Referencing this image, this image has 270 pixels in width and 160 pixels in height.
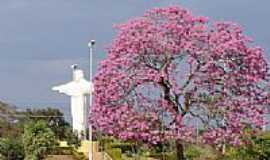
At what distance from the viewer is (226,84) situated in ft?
Answer: 50.9

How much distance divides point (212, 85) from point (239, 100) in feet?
1.82

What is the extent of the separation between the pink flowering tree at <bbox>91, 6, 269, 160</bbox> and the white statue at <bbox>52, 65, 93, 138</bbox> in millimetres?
25101

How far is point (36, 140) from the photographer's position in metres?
34.5

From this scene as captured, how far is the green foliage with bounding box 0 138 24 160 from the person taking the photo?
111ft

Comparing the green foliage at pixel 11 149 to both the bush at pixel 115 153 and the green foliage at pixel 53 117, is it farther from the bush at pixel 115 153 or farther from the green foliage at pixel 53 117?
the green foliage at pixel 53 117

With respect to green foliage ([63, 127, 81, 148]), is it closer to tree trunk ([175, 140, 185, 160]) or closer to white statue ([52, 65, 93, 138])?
white statue ([52, 65, 93, 138])

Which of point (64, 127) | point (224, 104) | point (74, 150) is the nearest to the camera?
point (224, 104)

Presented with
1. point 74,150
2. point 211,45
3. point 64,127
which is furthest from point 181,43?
point 64,127

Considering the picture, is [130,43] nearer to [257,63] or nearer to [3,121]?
[257,63]

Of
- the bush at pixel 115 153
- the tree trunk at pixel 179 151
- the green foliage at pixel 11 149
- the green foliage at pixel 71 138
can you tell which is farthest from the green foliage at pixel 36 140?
the tree trunk at pixel 179 151

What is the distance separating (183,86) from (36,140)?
19.6m

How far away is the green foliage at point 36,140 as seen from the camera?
1353 inches

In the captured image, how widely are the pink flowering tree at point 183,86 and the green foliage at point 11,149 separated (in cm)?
1835

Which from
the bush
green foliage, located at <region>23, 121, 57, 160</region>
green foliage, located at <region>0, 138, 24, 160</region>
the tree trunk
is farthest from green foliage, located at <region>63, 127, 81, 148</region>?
the tree trunk
